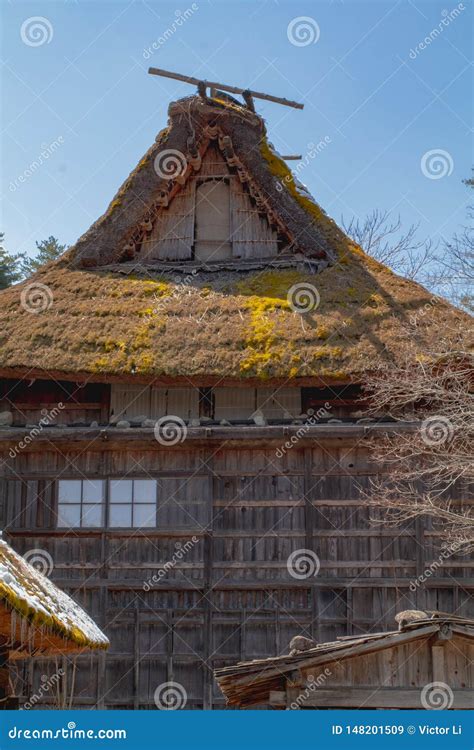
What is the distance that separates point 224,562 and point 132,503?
1584mm

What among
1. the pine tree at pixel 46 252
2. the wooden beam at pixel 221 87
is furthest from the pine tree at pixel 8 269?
the wooden beam at pixel 221 87

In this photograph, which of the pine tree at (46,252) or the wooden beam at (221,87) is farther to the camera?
the pine tree at (46,252)

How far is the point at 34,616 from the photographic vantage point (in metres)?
6.13

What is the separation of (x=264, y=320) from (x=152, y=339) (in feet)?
5.79

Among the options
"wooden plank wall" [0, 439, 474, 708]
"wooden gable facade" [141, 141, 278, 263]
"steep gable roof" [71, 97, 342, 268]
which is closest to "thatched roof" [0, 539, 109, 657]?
"wooden plank wall" [0, 439, 474, 708]

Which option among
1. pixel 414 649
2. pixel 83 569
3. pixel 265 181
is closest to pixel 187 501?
pixel 83 569

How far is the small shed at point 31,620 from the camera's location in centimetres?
603

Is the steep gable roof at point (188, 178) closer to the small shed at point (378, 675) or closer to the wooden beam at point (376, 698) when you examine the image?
the small shed at point (378, 675)

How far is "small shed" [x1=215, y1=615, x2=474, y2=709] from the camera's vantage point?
9477mm

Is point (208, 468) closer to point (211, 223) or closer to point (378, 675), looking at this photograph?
point (378, 675)

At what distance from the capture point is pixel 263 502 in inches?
554

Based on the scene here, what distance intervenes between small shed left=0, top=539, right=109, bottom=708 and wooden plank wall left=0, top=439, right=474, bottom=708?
6.35 m

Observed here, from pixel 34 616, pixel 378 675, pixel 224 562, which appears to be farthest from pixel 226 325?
pixel 34 616

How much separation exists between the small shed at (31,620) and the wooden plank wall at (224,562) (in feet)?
20.8
